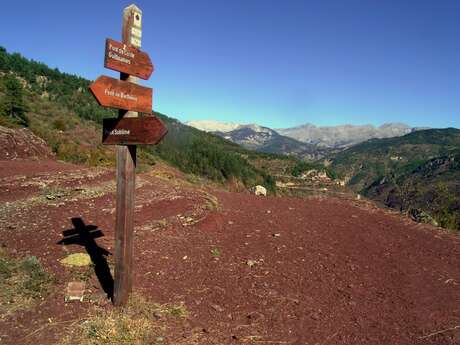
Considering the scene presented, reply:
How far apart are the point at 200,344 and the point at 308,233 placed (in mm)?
5770

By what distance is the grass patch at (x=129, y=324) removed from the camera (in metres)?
4.52

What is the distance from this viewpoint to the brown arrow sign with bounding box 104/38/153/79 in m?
4.89

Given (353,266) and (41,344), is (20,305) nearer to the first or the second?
(41,344)

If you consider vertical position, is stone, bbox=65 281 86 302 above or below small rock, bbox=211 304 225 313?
above

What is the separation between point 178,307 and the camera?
18.0 feet

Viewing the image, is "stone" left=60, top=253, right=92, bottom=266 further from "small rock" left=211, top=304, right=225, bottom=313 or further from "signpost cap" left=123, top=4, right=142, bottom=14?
"signpost cap" left=123, top=4, right=142, bottom=14

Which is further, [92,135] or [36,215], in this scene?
[92,135]

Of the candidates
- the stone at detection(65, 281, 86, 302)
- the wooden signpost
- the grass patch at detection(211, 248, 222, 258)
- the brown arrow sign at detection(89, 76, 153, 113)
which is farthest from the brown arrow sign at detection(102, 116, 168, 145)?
the grass patch at detection(211, 248, 222, 258)

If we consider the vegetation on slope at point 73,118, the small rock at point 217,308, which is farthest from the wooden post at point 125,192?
the vegetation on slope at point 73,118

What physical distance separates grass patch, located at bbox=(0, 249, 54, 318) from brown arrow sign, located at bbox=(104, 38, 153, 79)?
3.71 m

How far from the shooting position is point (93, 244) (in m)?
7.86

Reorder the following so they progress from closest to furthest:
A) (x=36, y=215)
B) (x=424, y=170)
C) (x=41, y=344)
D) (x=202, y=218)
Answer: (x=41, y=344) < (x=36, y=215) < (x=202, y=218) < (x=424, y=170)

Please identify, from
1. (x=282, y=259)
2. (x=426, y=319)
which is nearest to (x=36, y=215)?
(x=282, y=259)

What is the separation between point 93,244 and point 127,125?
3.74 m
